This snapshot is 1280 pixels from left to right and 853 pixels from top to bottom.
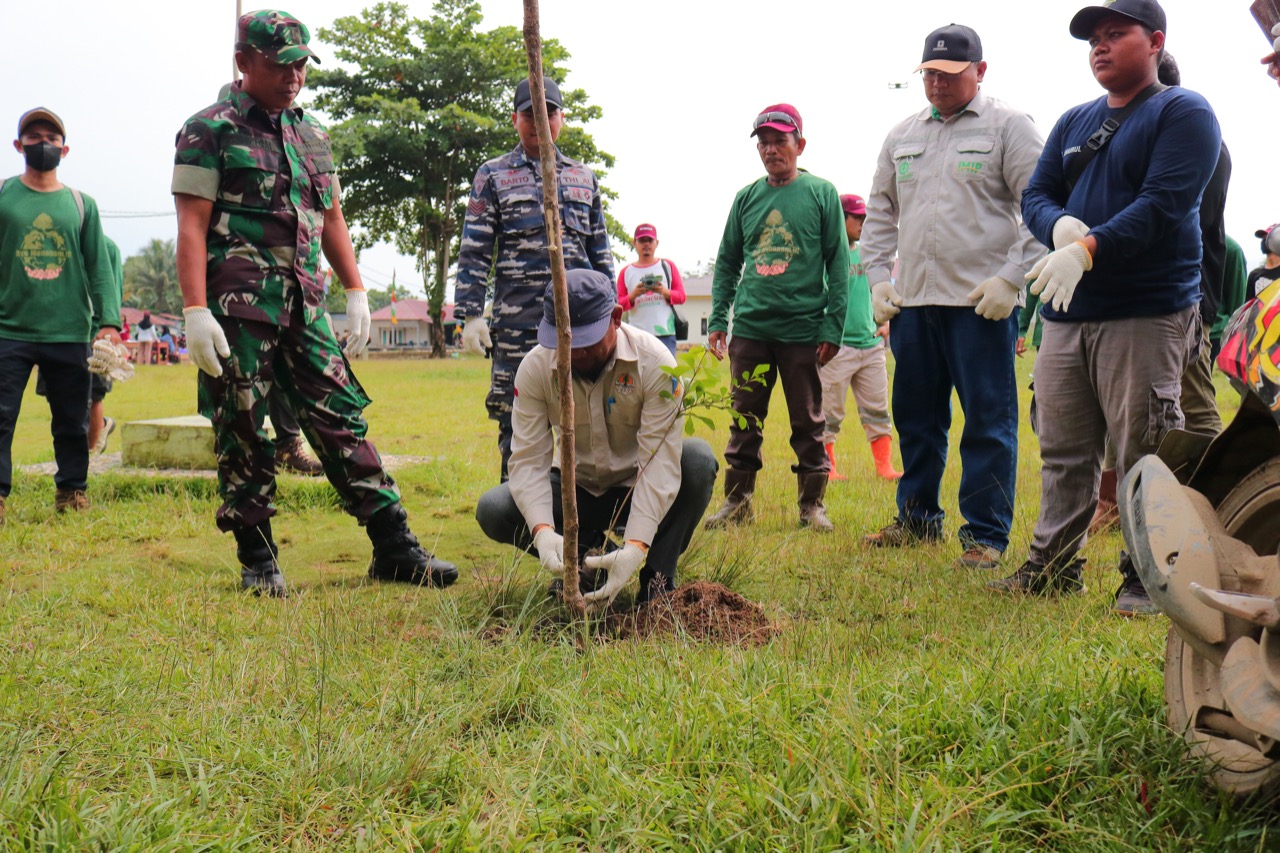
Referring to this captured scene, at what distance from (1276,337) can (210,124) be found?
3755 mm

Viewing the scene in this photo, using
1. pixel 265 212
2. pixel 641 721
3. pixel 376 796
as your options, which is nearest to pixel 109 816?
pixel 376 796

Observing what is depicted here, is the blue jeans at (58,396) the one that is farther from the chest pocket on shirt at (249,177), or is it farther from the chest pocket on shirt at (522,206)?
the chest pocket on shirt at (522,206)

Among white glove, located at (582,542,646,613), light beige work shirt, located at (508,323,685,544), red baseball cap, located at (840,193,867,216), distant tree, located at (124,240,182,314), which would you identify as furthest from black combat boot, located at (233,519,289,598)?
distant tree, located at (124,240,182,314)

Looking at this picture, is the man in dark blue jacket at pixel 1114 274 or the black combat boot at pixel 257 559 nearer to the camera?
the man in dark blue jacket at pixel 1114 274

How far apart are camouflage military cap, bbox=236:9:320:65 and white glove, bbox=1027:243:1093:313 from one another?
9.67ft

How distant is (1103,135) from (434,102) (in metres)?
30.5

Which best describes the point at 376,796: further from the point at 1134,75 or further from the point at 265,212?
the point at 1134,75

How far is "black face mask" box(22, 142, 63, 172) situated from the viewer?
6000 millimetres

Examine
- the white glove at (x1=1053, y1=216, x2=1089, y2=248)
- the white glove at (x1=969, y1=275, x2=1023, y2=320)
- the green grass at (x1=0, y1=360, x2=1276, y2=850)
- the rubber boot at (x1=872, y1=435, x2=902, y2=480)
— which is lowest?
the green grass at (x1=0, y1=360, x2=1276, y2=850)

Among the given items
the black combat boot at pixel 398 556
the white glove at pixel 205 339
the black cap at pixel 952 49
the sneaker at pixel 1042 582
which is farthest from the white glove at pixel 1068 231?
the white glove at pixel 205 339

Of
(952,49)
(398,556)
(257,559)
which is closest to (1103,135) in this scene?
(952,49)

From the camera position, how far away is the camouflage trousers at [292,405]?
4.19 meters

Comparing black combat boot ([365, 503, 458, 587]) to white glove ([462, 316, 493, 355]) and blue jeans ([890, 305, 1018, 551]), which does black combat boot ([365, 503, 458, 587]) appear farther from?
blue jeans ([890, 305, 1018, 551])

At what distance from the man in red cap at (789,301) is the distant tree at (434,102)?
25.9 m
